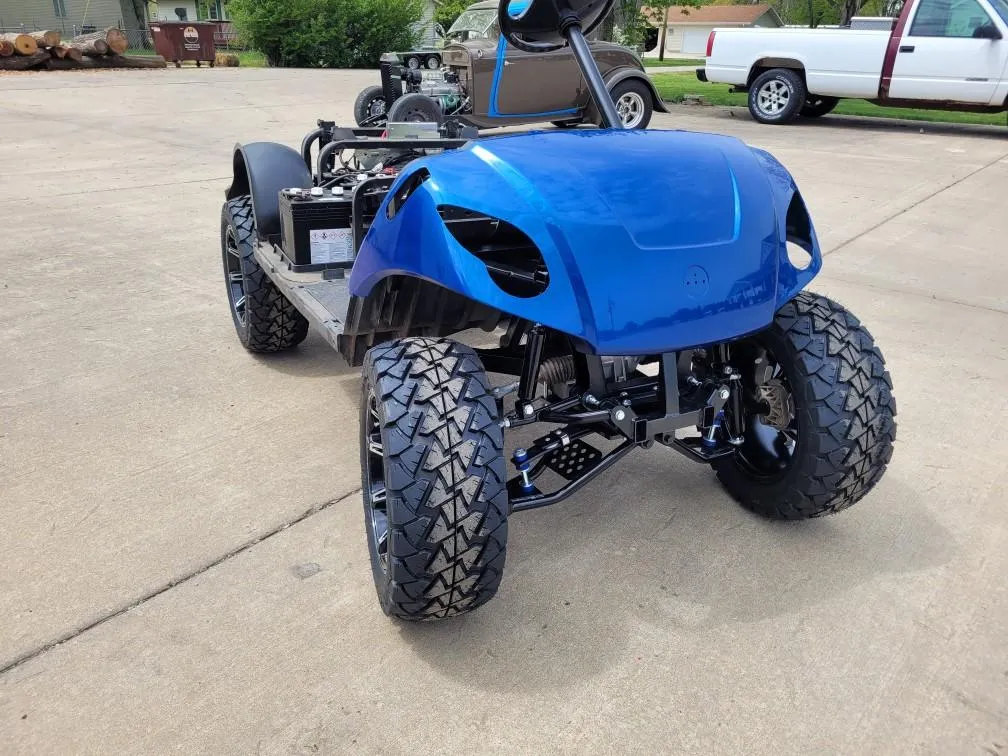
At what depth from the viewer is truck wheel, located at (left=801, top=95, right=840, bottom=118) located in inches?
546

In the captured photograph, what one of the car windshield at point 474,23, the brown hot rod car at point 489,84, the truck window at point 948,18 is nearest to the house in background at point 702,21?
the truck window at point 948,18

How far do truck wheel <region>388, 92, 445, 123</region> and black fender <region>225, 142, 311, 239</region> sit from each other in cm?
481

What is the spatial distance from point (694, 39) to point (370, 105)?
76705 millimetres

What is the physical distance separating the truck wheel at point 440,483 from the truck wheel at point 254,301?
1.98 meters

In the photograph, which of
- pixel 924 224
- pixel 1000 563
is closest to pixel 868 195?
pixel 924 224

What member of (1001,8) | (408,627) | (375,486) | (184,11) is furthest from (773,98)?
(184,11)

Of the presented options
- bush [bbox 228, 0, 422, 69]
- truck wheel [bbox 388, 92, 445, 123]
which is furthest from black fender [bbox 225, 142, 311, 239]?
bush [bbox 228, 0, 422, 69]

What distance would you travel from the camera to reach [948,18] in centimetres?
1150

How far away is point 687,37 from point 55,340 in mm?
84507

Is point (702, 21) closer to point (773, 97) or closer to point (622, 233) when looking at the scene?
point (773, 97)

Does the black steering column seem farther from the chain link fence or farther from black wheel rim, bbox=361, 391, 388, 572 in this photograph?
the chain link fence

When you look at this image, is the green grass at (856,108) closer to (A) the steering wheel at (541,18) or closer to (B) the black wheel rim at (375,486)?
(A) the steering wheel at (541,18)

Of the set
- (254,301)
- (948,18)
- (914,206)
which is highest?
(948,18)

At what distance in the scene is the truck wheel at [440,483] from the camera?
2.07 m
